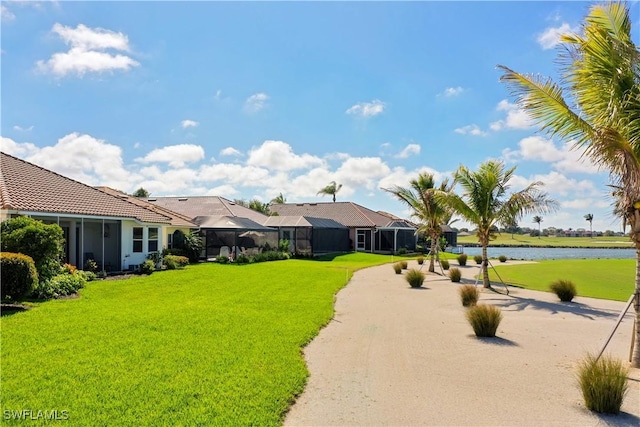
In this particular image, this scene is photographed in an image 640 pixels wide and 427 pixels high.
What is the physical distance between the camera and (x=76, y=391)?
4.61 m

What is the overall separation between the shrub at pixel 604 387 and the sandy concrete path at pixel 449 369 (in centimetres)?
12

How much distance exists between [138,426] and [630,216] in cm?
741

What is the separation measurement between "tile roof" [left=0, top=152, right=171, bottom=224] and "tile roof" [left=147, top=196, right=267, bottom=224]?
1182 centimetres

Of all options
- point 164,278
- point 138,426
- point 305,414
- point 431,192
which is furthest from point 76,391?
point 431,192

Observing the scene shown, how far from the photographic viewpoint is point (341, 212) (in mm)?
44562

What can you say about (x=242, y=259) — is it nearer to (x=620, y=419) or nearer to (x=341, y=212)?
(x=341, y=212)

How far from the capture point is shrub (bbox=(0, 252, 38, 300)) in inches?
347

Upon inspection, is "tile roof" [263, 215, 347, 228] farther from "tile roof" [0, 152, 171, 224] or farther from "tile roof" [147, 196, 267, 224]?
"tile roof" [0, 152, 171, 224]

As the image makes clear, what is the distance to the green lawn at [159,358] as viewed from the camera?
4.28 m

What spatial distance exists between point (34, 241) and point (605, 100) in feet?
43.6

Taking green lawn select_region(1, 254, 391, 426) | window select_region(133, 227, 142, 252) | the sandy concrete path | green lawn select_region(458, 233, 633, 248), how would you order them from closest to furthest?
green lawn select_region(1, 254, 391, 426) → the sandy concrete path → window select_region(133, 227, 142, 252) → green lawn select_region(458, 233, 633, 248)

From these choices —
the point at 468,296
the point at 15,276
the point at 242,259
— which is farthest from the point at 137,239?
the point at 468,296

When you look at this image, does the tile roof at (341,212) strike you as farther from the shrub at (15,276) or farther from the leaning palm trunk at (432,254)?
the shrub at (15,276)

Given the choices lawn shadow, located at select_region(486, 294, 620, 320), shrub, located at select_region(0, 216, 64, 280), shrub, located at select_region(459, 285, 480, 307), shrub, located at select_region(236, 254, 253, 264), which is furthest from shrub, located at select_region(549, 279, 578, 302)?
shrub, located at select_region(236, 254, 253, 264)
